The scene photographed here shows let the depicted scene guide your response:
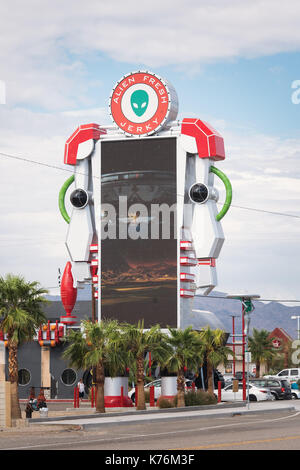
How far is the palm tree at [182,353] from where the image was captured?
42188 millimetres

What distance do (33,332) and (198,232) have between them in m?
18.3

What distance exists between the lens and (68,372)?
64.0 meters

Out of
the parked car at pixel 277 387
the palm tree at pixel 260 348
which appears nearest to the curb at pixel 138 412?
the parked car at pixel 277 387

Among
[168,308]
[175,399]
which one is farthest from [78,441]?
[168,308]

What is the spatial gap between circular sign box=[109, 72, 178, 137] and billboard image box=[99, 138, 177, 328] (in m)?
1.01

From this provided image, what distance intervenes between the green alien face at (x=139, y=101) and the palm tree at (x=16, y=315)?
20.5m

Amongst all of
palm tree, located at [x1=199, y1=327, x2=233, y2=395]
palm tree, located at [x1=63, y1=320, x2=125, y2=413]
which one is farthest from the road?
palm tree, located at [x1=199, y1=327, x2=233, y2=395]

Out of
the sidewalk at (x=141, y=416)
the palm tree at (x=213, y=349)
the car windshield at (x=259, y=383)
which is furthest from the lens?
the car windshield at (x=259, y=383)

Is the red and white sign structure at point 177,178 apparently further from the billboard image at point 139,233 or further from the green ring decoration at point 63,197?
the green ring decoration at point 63,197

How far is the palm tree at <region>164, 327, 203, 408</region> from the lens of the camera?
4219 cm

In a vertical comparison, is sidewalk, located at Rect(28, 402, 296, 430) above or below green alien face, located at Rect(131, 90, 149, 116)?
below

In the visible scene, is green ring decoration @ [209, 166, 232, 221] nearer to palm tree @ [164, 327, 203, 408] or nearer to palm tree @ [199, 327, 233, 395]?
palm tree @ [199, 327, 233, 395]
